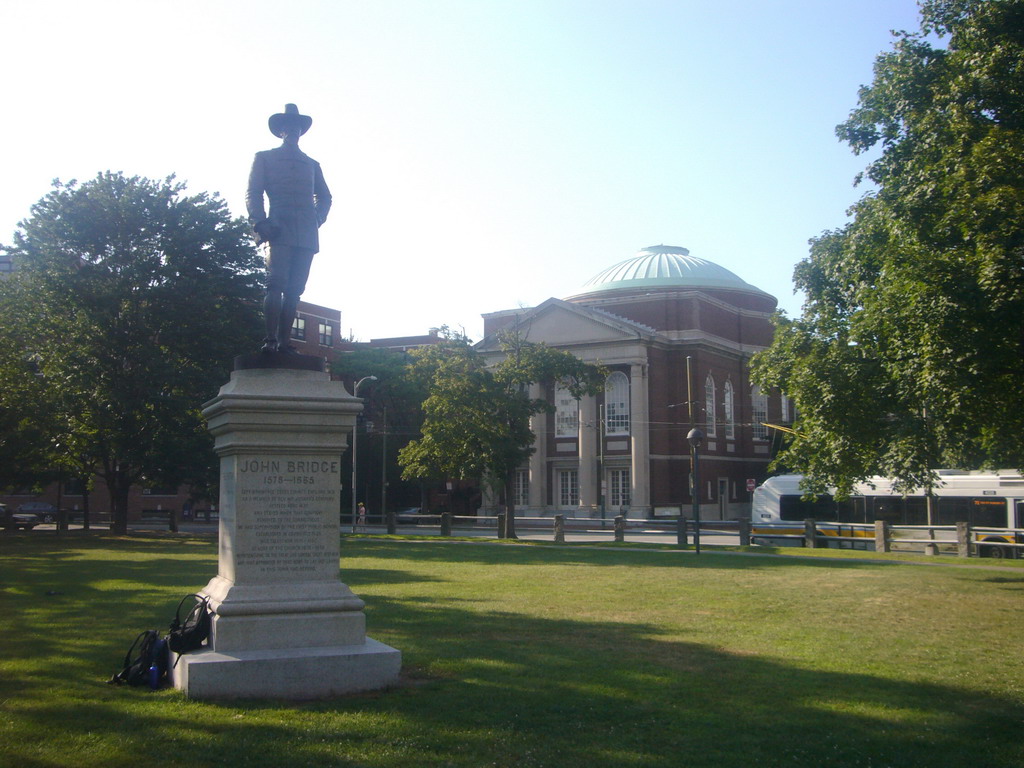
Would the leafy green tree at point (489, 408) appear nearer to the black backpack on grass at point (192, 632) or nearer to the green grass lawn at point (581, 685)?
the green grass lawn at point (581, 685)

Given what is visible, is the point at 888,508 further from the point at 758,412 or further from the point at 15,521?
the point at 15,521

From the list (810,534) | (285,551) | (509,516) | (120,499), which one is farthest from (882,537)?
(120,499)

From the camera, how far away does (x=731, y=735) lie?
692 centimetres

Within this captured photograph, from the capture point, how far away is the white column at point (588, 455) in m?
65.7

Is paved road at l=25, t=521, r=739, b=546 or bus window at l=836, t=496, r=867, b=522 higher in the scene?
bus window at l=836, t=496, r=867, b=522

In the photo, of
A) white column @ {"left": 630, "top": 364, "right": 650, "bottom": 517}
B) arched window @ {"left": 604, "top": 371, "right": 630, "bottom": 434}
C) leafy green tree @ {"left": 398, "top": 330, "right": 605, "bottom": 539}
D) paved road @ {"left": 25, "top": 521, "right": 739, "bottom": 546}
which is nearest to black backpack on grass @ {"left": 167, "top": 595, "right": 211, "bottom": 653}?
leafy green tree @ {"left": 398, "top": 330, "right": 605, "bottom": 539}

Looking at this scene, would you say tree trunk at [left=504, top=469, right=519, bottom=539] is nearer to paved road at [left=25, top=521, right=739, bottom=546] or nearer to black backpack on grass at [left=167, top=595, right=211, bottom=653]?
paved road at [left=25, top=521, right=739, bottom=546]

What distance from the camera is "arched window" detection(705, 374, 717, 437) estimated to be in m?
68.2

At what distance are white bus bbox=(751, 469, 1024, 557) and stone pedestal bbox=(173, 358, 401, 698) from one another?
24405mm

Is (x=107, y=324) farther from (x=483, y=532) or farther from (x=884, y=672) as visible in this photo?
(x=884, y=672)

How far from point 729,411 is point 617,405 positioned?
10.4 metres

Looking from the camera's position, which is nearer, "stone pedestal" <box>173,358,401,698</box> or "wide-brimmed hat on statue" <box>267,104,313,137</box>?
"stone pedestal" <box>173,358,401,698</box>

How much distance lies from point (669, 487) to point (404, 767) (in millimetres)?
62662

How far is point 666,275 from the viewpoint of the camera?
238 feet
